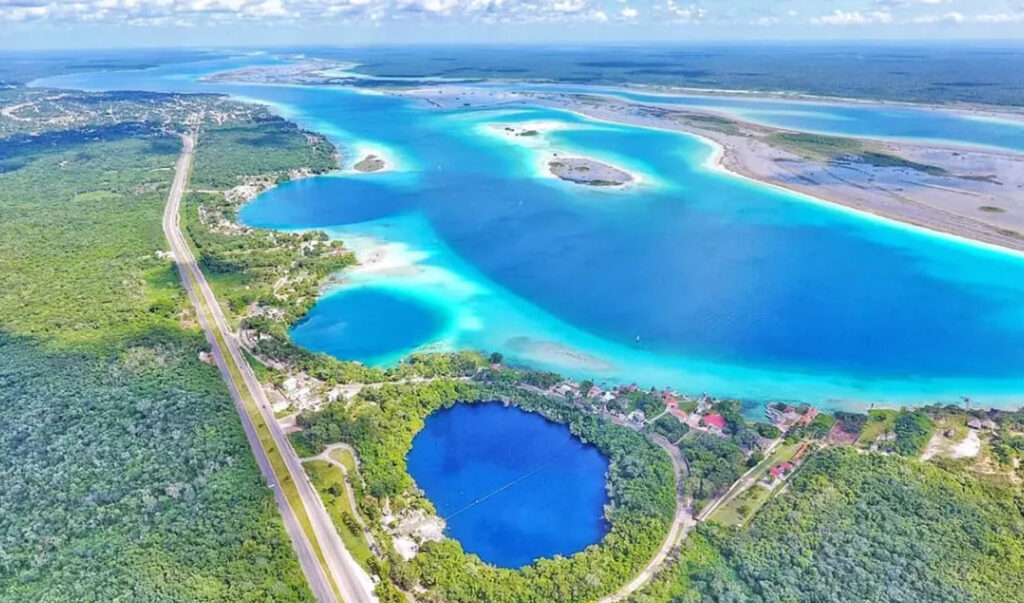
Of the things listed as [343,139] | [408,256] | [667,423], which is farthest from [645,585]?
[343,139]

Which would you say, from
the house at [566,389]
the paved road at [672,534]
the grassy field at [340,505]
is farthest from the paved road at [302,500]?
the house at [566,389]

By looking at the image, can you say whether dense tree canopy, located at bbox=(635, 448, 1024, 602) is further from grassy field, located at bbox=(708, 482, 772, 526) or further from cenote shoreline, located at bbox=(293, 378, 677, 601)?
cenote shoreline, located at bbox=(293, 378, 677, 601)

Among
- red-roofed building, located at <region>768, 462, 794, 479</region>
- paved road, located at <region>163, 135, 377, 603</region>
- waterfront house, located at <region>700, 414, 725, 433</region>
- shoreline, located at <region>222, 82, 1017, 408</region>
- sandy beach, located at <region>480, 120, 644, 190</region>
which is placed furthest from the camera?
sandy beach, located at <region>480, 120, 644, 190</region>

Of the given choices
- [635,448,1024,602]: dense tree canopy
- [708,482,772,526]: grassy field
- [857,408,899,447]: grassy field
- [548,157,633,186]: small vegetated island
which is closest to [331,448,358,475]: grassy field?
[635,448,1024,602]: dense tree canopy

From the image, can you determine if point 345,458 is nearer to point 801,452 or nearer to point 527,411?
point 527,411

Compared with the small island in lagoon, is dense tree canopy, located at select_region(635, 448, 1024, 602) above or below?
below

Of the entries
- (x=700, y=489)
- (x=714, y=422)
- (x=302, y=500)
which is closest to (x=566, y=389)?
(x=714, y=422)
